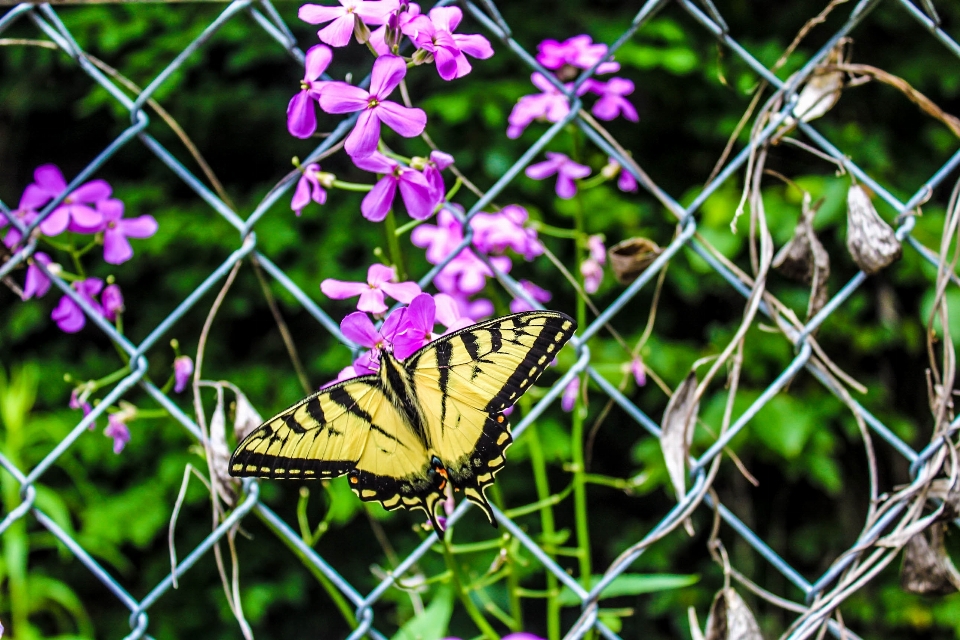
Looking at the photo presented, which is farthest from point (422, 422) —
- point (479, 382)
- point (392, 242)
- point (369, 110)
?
point (369, 110)

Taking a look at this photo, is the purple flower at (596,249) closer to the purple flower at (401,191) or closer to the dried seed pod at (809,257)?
the dried seed pod at (809,257)

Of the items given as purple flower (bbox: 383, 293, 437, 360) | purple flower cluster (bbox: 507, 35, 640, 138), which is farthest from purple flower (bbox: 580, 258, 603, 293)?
purple flower (bbox: 383, 293, 437, 360)

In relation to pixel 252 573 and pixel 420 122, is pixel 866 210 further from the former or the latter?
pixel 252 573

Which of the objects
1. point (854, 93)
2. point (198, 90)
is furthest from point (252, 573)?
point (854, 93)

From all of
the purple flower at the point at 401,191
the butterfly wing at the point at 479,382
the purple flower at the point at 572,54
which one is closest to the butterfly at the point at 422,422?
the butterfly wing at the point at 479,382

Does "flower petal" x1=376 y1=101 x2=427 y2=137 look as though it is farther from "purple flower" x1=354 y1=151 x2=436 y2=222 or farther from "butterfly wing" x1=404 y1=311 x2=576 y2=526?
"butterfly wing" x1=404 y1=311 x2=576 y2=526
